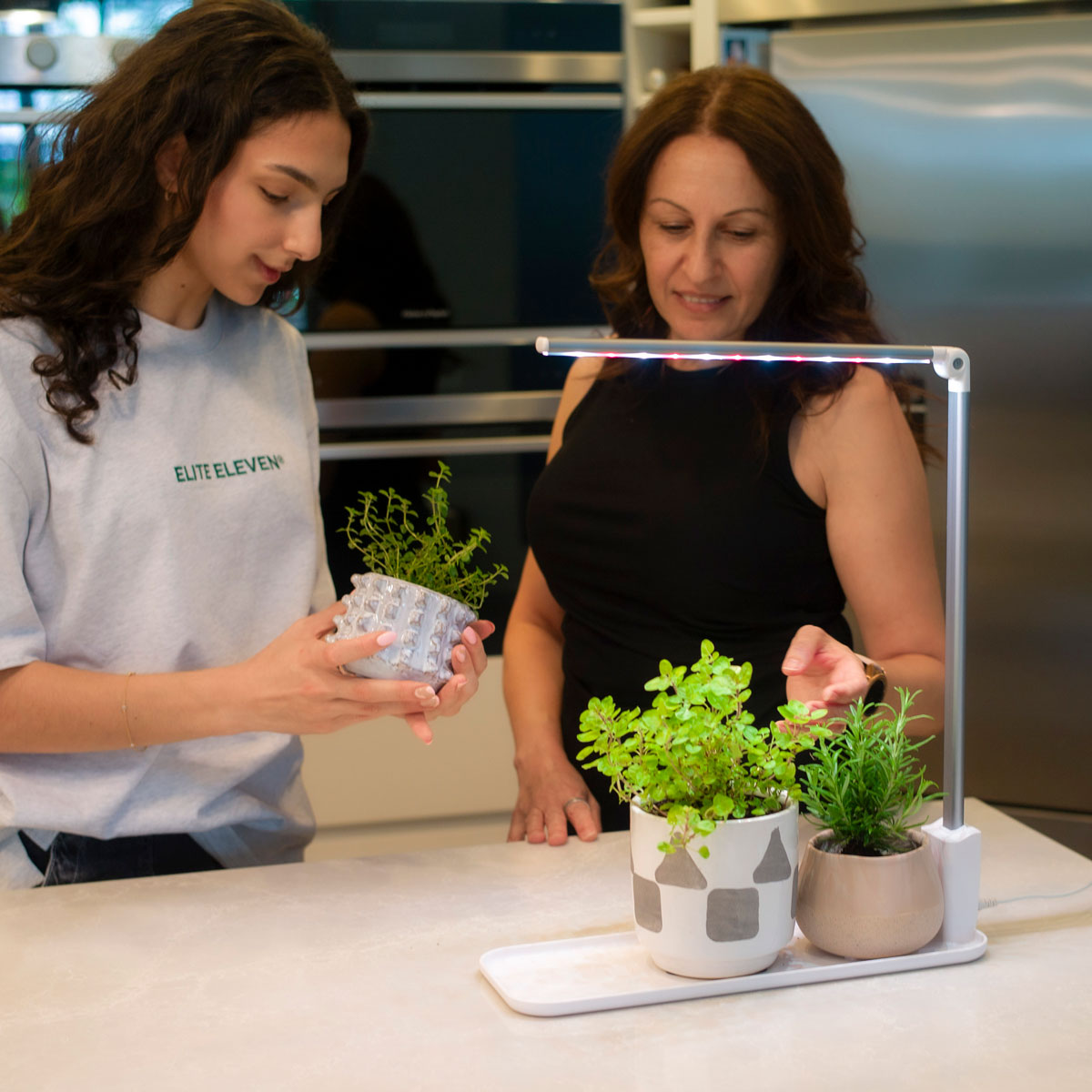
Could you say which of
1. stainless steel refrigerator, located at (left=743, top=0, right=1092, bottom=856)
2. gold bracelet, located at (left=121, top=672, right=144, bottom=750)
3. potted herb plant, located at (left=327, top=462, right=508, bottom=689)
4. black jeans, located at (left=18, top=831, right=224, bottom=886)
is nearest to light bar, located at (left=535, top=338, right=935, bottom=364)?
potted herb plant, located at (left=327, top=462, right=508, bottom=689)

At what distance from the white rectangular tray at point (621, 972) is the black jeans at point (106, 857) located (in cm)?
51

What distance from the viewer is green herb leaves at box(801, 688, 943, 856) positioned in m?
1.00

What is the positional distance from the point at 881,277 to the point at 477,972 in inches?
74.1

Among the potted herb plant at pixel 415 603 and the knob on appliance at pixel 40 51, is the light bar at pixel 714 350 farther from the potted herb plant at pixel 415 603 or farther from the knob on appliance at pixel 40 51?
the knob on appliance at pixel 40 51

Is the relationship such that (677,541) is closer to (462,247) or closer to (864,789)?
(864,789)

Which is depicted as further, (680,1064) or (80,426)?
(80,426)

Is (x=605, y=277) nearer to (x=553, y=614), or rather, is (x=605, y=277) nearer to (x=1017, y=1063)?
(x=553, y=614)

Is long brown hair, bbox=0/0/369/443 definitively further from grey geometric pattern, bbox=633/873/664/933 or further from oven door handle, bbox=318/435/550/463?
oven door handle, bbox=318/435/550/463

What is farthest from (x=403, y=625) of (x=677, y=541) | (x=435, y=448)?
(x=435, y=448)

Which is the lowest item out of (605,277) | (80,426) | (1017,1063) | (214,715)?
(1017,1063)

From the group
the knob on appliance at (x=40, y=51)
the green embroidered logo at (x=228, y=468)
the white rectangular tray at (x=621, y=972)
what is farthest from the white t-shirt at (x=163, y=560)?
the knob on appliance at (x=40, y=51)

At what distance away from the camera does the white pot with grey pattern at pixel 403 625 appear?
3.58ft

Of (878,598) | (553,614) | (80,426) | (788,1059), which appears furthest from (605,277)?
(788,1059)

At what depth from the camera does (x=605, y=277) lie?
1.76m
